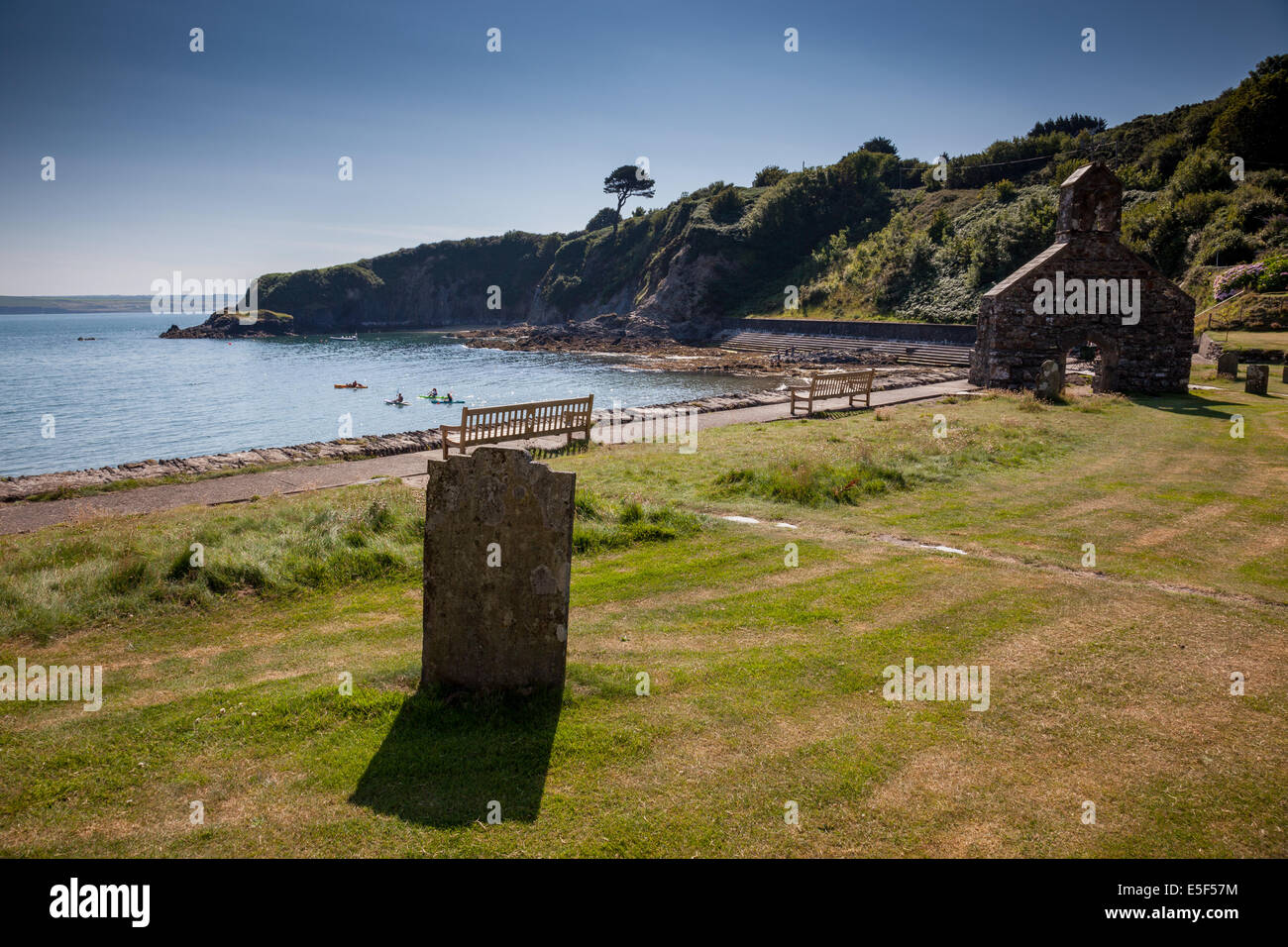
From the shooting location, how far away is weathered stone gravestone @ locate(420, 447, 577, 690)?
532 cm

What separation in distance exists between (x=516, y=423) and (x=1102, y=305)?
20.0m

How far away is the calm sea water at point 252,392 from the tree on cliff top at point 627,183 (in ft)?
184

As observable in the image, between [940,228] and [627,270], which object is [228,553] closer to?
[940,228]

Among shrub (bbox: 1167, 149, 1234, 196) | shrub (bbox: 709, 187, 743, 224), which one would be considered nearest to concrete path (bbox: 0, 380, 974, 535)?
shrub (bbox: 1167, 149, 1234, 196)

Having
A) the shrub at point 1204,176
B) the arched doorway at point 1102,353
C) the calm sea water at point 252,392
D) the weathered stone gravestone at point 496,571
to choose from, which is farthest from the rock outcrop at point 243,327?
the weathered stone gravestone at point 496,571

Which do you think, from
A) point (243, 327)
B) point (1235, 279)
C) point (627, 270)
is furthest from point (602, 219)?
point (1235, 279)

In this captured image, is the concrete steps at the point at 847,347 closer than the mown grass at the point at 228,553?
No

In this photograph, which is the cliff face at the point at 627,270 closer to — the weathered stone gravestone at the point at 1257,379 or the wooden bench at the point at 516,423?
the weathered stone gravestone at the point at 1257,379

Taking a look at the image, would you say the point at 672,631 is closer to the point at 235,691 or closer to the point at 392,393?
the point at 235,691

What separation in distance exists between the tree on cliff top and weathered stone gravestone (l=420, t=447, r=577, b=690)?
421 feet

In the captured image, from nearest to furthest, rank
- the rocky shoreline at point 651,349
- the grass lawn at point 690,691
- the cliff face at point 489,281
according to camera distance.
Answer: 1. the grass lawn at point 690,691
2. the rocky shoreline at point 651,349
3. the cliff face at point 489,281

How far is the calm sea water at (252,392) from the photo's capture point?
30.9m
